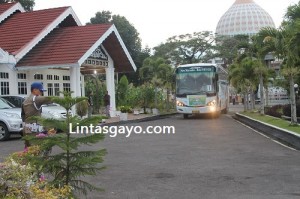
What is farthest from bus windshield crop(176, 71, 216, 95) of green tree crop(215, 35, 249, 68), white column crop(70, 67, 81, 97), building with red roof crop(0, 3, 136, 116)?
green tree crop(215, 35, 249, 68)

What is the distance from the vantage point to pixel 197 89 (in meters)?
27.3

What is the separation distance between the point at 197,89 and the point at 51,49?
934cm

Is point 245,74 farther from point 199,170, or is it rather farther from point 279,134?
point 199,170

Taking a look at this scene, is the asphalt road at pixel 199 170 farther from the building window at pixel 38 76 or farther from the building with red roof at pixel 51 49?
the building window at pixel 38 76

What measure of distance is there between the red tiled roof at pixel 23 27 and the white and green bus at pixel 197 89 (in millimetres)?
8518

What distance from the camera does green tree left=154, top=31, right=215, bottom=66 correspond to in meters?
67.4

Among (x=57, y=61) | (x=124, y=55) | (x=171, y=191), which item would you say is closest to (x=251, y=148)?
(x=171, y=191)

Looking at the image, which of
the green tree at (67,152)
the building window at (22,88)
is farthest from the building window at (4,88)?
the green tree at (67,152)

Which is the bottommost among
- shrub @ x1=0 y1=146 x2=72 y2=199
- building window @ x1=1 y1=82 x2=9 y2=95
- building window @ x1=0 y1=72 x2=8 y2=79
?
shrub @ x1=0 y1=146 x2=72 y2=199

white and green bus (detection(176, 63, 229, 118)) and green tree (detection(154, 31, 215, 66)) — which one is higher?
green tree (detection(154, 31, 215, 66))

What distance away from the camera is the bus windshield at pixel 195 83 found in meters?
27.2

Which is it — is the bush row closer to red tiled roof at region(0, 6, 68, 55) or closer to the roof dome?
red tiled roof at region(0, 6, 68, 55)

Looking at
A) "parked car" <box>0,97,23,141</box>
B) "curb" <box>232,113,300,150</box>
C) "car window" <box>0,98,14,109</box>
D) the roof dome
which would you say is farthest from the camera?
the roof dome

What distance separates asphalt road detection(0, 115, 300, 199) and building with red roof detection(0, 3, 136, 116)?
28.1 feet
